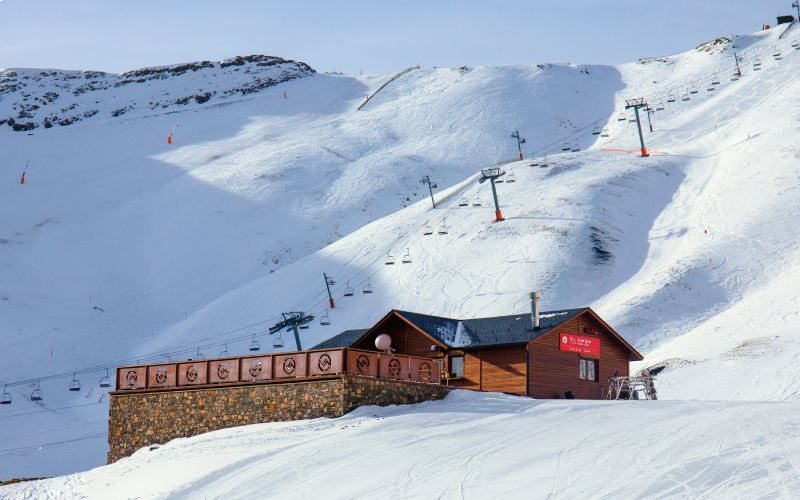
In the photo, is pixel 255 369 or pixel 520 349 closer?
pixel 255 369

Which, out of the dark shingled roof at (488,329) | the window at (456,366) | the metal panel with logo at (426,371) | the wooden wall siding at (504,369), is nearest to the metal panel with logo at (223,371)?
the metal panel with logo at (426,371)

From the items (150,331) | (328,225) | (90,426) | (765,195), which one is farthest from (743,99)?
(90,426)

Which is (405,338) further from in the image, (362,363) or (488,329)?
(362,363)

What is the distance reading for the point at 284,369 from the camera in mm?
38406

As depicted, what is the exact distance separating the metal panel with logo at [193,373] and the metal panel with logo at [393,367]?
20.5 ft

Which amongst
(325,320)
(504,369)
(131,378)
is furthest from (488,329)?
(325,320)

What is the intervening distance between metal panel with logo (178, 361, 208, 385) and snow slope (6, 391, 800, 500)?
8.58 feet

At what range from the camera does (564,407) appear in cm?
3688

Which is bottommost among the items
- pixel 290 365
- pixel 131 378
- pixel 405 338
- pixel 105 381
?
pixel 105 381

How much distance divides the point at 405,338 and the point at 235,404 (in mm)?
8790

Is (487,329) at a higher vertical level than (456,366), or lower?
higher

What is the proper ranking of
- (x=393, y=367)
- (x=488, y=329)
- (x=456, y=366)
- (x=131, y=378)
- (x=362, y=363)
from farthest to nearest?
(x=488, y=329)
(x=456, y=366)
(x=131, y=378)
(x=393, y=367)
(x=362, y=363)

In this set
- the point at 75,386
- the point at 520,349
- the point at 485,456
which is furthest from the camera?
the point at 75,386

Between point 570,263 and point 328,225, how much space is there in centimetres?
2788
